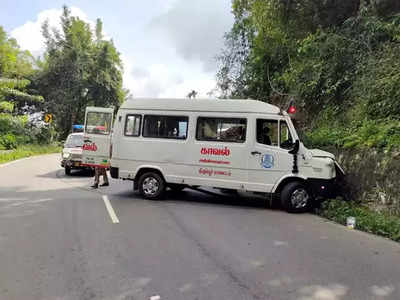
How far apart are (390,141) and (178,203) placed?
5.55 m

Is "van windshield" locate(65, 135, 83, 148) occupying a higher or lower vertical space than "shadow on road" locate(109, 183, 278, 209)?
higher

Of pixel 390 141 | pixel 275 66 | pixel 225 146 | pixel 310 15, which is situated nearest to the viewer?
pixel 390 141

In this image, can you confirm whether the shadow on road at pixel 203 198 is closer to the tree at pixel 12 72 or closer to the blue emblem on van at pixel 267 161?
the blue emblem on van at pixel 267 161

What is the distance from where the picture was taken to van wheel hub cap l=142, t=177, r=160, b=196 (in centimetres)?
952

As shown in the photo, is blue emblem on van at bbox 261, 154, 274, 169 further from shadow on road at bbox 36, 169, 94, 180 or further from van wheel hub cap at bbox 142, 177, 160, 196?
shadow on road at bbox 36, 169, 94, 180

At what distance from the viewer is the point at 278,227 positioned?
6.86m

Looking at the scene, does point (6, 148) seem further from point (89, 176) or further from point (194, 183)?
point (194, 183)

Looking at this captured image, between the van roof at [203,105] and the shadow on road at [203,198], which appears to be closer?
the van roof at [203,105]

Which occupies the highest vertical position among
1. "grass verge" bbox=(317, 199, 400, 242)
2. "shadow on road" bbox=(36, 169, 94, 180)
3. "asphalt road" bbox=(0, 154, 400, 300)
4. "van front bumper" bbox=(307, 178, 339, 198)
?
"van front bumper" bbox=(307, 178, 339, 198)

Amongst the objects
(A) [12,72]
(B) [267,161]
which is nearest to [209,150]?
(B) [267,161]

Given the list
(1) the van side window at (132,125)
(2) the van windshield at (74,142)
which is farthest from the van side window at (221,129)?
(2) the van windshield at (74,142)

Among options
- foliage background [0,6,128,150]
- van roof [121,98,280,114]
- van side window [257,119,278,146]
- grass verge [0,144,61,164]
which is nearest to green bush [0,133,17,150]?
grass verge [0,144,61,164]

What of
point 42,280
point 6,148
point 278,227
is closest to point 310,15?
point 278,227

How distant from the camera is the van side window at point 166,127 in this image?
930cm
